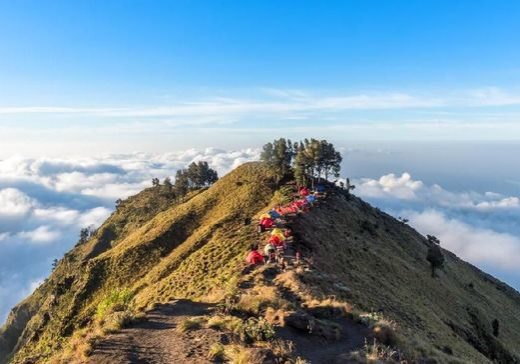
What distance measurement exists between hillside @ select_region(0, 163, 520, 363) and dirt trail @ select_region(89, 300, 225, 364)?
0.54ft

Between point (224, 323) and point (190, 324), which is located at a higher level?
point (224, 323)

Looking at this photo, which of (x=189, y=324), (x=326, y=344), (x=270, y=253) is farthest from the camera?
(x=270, y=253)

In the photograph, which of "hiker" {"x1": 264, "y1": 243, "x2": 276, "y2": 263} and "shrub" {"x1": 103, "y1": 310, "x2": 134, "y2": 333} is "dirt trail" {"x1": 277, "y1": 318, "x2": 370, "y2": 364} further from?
"hiker" {"x1": 264, "y1": 243, "x2": 276, "y2": 263}

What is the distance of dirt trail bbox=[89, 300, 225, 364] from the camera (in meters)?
20.5

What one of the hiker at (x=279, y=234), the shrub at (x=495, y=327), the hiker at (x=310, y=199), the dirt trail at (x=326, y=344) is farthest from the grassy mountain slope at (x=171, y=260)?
the shrub at (x=495, y=327)

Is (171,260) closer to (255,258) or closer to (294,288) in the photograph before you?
(255,258)

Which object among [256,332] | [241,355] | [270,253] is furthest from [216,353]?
[270,253]

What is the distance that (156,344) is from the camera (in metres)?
22.5

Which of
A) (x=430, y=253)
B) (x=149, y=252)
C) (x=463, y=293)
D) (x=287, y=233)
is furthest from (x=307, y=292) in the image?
(x=463, y=293)

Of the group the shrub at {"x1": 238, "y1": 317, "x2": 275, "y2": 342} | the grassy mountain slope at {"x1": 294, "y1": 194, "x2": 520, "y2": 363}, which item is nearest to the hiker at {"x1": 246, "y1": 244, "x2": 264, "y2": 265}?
the grassy mountain slope at {"x1": 294, "y1": 194, "x2": 520, "y2": 363}

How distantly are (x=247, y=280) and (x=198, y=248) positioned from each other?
28.5 meters

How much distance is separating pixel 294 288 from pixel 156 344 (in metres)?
17.4

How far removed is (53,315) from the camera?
77.8 metres

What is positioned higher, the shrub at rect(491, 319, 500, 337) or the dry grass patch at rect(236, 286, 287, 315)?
the dry grass patch at rect(236, 286, 287, 315)
